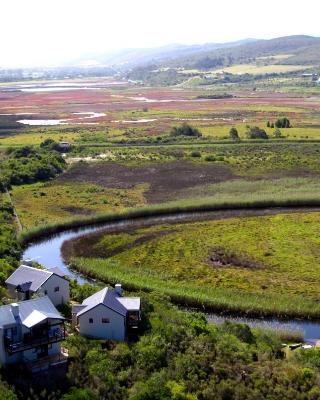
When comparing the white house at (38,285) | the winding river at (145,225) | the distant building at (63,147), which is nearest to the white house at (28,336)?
the white house at (38,285)

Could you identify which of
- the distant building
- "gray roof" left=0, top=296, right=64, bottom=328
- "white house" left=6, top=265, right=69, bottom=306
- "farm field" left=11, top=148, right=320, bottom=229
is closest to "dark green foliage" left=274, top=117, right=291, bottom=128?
"farm field" left=11, top=148, right=320, bottom=229

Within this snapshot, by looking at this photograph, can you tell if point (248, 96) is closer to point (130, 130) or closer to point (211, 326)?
point (130, 130)

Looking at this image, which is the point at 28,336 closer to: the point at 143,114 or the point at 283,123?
the point at 283,123

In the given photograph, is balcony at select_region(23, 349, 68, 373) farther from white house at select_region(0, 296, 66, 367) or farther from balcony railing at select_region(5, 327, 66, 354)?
balcony railing at select_region(5, 327, 66, 354)

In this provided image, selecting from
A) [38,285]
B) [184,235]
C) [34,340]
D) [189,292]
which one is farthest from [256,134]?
[34,340]

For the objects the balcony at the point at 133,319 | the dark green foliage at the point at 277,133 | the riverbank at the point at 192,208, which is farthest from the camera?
the dark green foliage at the point at 277,133

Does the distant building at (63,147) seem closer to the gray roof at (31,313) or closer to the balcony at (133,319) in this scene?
the balcony at (133,319)

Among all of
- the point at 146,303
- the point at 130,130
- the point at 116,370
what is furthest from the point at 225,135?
the point at 116,370
